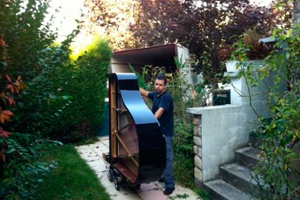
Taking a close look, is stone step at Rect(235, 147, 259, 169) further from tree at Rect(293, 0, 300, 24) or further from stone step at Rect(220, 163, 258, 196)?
tree at Rect(293, 0, 300, 24)

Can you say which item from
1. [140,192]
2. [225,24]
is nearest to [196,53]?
[225,24]

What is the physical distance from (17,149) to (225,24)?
8.14 metres

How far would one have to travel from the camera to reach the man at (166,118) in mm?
3830

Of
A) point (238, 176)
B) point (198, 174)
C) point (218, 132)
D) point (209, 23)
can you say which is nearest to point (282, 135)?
point (238, 176)

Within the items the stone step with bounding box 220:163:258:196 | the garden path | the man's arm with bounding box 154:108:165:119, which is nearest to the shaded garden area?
the garden path

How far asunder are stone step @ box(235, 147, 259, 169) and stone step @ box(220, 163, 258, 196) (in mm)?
75

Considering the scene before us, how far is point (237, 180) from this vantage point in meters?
3.63

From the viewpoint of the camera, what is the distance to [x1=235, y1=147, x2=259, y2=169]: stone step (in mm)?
3777

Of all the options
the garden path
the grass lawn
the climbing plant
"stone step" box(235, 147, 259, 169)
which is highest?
the climbing plant

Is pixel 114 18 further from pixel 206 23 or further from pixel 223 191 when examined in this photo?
pixel 223 191

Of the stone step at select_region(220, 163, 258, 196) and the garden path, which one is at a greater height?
the stone step at select_region(220, 163, 258, 196)

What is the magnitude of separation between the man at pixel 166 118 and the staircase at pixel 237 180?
0.56m

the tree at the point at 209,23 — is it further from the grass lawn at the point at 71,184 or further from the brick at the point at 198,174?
the grass lawn at the point at 71,184

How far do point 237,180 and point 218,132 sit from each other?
0.74 m
